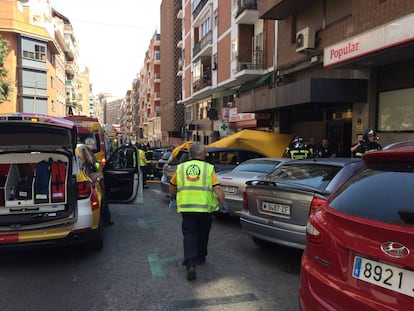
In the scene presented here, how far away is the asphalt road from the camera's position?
398 cm

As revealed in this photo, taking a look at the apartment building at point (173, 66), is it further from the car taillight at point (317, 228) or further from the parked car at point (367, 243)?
the parked car at point (367, 243)

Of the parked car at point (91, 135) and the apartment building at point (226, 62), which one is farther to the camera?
the apartment building at point (226, 62)

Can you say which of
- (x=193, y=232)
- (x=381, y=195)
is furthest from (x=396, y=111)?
(x=381, y=195)

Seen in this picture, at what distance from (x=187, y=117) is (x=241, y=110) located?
23.5 m

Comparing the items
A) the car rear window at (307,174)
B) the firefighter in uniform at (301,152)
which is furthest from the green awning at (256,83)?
the car rear window at (307,174)

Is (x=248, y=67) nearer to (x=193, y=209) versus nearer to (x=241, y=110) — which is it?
(x=241, y=110)

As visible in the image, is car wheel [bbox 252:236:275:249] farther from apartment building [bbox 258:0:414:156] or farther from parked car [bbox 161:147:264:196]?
apartment building [bbox 258:0:414:156]

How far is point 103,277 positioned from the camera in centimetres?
473

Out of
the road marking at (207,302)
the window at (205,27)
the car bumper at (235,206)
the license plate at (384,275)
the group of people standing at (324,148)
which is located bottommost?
the road marking at (207,302)

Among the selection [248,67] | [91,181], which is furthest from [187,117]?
[91,181]

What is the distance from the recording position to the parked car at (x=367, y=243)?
212 centimetres

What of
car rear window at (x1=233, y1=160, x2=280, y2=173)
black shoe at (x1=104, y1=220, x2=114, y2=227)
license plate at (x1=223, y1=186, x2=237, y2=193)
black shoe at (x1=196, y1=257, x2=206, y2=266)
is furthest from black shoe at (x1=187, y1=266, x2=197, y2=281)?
car rear window at (x1=233, y1=160, x2=280, y2=173)

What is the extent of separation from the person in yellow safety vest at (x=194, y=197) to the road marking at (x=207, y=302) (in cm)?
62

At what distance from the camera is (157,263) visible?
5254 mm
